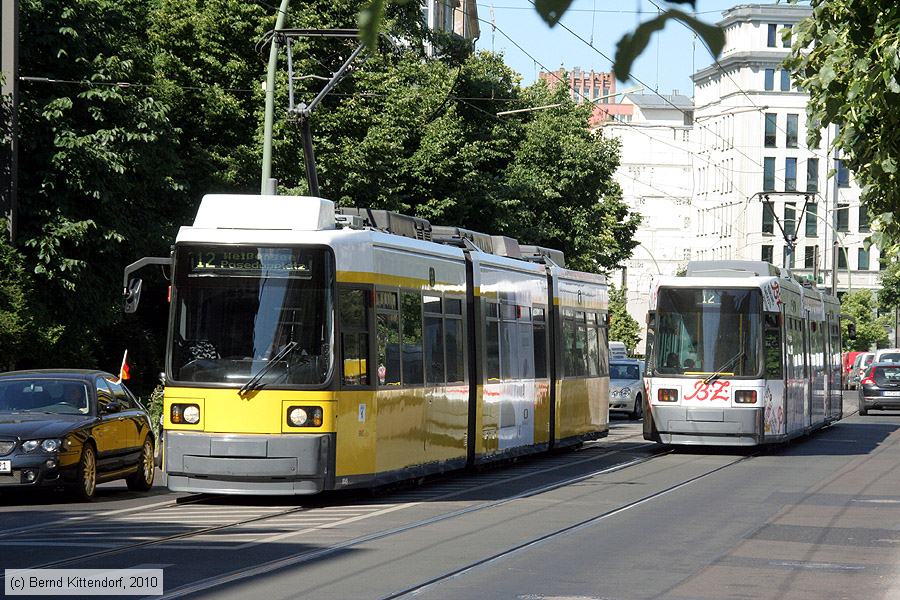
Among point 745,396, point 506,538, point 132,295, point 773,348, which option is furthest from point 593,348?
point 506,538

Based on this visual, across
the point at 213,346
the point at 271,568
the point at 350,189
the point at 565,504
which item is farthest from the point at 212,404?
the point at 350,189

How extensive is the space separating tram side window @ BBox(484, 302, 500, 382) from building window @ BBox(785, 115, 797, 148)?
103 meters

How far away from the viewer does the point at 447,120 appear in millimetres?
42094

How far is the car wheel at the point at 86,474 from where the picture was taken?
1659 centimetres

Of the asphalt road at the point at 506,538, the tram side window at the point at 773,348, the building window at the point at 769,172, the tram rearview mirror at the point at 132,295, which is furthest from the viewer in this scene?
the building window at the point at 769,172

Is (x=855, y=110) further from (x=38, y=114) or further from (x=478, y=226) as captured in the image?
(x=478, y=226)

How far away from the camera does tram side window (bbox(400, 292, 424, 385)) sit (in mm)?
18281

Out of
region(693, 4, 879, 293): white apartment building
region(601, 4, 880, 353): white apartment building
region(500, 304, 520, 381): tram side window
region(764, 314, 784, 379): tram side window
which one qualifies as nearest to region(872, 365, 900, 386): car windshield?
region(764, 314, 784, 379): tram side window

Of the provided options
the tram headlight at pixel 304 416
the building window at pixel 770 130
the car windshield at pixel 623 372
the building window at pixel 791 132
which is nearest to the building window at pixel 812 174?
the building window at pixel 791 132

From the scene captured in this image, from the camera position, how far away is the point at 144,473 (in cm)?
1859

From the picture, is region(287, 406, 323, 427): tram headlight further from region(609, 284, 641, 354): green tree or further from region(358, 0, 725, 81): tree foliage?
region(609, 284, 641, 354): green tree

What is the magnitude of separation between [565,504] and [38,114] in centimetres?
1709

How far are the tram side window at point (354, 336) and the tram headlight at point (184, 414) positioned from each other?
1.50 metres

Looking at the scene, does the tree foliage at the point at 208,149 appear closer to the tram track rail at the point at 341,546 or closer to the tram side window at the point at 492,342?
the tram side window at the point at 492,342
